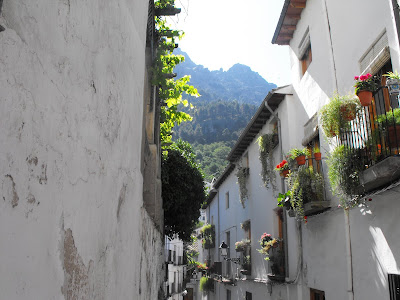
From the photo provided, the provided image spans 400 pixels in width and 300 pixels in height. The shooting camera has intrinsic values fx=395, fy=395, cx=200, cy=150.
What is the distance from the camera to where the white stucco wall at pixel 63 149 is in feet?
4.43

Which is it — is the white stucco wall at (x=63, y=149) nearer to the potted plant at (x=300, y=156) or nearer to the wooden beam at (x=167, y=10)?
the wooden beam at (x=167, y=10)

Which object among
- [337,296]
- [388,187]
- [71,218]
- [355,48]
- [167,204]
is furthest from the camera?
[167,204]

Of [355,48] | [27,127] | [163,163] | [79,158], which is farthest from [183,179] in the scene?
[27,127]

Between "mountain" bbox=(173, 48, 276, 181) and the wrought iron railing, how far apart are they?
6.57 metres

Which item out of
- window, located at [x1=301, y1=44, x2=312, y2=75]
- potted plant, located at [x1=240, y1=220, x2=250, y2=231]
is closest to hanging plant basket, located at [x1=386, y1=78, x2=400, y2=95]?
window, located at [x1=301, y1=44, x2=312, y2=75]

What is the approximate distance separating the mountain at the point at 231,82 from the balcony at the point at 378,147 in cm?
13153

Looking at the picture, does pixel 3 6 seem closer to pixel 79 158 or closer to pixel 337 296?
pixel 79 158

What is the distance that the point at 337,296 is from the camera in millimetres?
7352

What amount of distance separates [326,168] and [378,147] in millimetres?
3002

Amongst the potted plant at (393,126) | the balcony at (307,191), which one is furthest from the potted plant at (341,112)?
the balcony at (307,191)

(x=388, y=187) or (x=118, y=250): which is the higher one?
(x=388, y=187)

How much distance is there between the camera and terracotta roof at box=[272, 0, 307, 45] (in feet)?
32.7

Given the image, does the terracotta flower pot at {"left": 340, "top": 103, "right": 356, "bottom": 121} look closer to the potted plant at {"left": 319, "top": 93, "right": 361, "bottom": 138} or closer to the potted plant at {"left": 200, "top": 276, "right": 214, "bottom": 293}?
the potted plant at {"left": 319, "top": 93, "right": 361, "bottom": 138}

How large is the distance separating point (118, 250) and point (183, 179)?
636cm
